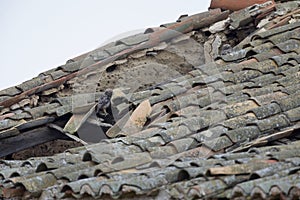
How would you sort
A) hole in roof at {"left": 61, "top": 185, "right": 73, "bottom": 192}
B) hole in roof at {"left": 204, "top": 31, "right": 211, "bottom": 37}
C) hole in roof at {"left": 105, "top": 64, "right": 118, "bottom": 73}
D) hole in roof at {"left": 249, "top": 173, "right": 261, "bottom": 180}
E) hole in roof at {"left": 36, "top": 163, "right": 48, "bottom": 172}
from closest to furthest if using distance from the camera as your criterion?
hole in roof at {"left": 249, "top": 173, "right": 261, "bottom": 180}, hole in roof at {"left": 61, "top": 185, "right": 73, "bottom": 192}, hole in roof at {"left": 36, "top": 163, "right": 48, "bottom": 172}, hole in roof at {"left": 105, "top": 64, "right": 118, "bottom": 73}, hole in roof at {"left": 204, "top": 31, "right": 211, "bottom": 37}

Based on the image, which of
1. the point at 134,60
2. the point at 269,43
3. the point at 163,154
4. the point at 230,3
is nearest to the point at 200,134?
the point at 163,154

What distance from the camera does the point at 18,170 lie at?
568cm

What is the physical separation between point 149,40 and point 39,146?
186 cm

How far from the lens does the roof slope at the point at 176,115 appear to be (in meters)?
4.42

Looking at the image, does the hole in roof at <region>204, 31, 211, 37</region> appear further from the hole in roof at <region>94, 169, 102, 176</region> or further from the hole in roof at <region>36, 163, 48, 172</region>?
the hole in roof at <region>94, 169, 102, 176</region>

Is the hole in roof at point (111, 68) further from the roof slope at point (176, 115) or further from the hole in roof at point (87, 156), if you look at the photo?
the hole in roof at point (87, 156)

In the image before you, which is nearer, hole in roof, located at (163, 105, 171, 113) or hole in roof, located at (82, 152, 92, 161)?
hole in roof, located at (82, 152, 92, 161)

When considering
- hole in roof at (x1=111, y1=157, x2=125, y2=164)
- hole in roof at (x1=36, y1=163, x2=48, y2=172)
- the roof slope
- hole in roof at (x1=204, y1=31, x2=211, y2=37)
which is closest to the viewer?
Answer: the roof slope

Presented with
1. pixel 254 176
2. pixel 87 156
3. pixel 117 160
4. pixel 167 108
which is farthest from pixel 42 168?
pixel 254 176

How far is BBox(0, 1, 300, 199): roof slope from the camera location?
4422 mm

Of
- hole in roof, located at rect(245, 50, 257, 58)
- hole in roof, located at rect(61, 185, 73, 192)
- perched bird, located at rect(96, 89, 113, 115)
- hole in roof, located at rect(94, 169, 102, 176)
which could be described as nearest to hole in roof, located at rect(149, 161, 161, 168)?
hole in roof, located at rect(94, 169, 102, 176)

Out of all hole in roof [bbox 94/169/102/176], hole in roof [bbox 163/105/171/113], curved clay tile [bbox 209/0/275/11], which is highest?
curved clay tile [bbox 209/0/275/11]

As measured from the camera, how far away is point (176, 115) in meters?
6.09

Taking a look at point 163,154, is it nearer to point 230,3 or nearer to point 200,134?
point 200,134
